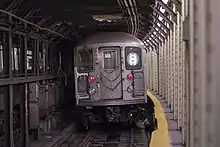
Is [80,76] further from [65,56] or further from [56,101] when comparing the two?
[65,56]

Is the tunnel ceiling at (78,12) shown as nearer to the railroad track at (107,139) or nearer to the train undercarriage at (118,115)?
the train undercarriage at (118,115)

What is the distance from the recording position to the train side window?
47.6 ft

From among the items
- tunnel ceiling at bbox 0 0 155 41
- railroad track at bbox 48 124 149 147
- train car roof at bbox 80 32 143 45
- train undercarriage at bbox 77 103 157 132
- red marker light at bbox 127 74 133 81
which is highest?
tunnel ceiling at bbox 0 0 155 41

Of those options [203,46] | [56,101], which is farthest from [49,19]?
[203,46]

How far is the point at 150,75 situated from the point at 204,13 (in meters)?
24.0

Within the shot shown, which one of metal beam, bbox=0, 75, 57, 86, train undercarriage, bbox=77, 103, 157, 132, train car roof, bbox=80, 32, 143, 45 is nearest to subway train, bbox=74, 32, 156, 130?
train car roof, bbox=80, 32, 143, 45

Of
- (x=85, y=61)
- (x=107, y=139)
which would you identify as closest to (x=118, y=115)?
(x=107, y=139)

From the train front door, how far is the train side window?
258 mm

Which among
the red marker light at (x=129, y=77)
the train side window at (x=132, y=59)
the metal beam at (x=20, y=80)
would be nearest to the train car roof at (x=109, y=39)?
the train side window at (x=132, y=59)

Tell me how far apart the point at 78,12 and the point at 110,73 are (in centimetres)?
216

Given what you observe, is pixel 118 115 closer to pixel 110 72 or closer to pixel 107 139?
pixel 107 139

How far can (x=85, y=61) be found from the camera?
14.7m

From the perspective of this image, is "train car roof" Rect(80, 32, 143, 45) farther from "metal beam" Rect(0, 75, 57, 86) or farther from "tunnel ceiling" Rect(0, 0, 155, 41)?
"metal beam" Rect(0, 75, 57, 86)

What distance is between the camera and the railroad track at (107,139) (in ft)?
44.7
